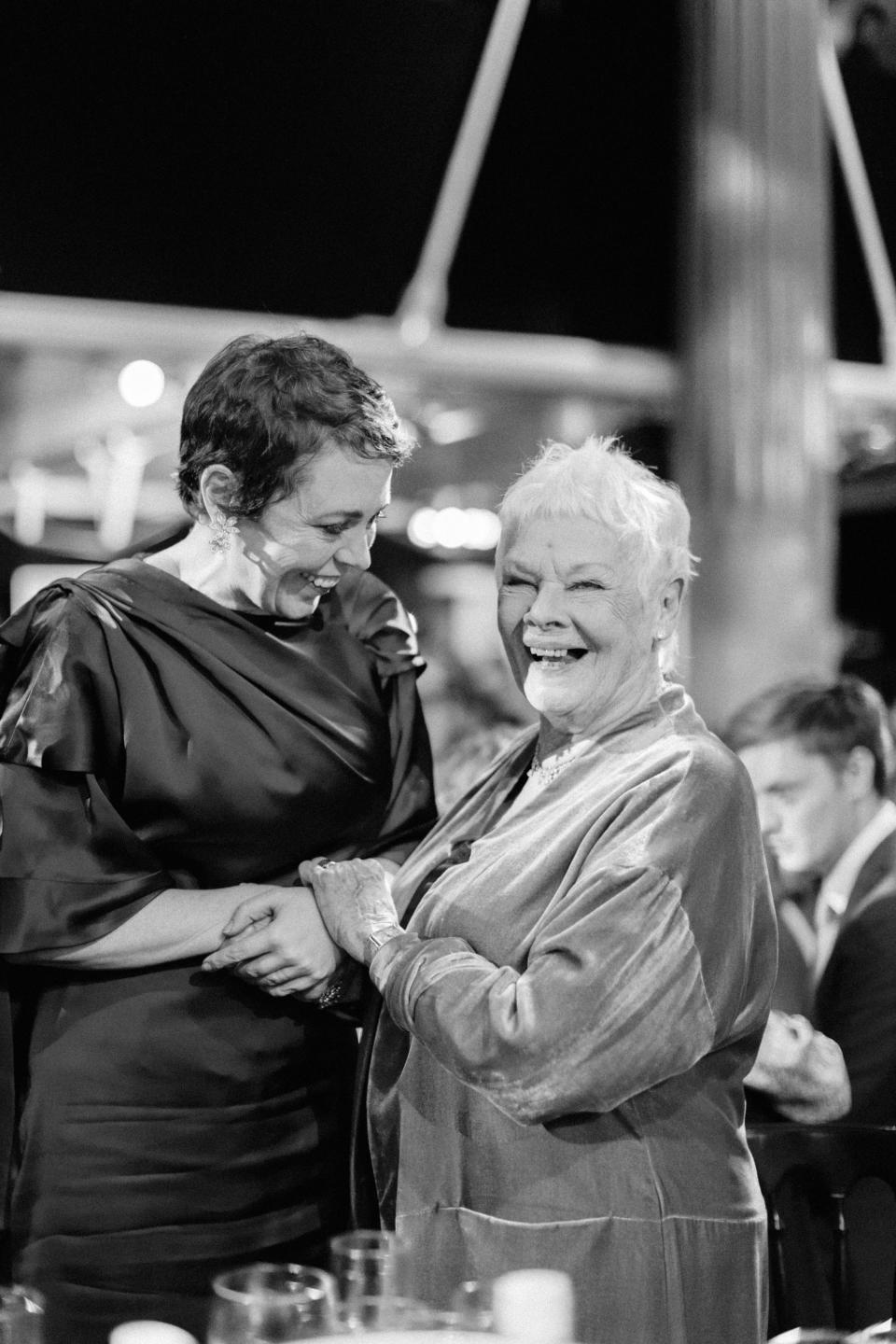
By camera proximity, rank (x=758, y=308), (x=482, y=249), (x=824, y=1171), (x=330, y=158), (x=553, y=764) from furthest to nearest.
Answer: (x=482, y=249), (x=758, y=308), (x=330, y=158), (x=824, y=1171), (x=553, y=764)

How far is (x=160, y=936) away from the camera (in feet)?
6.40

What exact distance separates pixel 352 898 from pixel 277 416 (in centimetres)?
59

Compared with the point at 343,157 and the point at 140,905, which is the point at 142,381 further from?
the point at 140,905

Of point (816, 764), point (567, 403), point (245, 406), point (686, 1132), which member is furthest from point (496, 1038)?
point (567, 403)

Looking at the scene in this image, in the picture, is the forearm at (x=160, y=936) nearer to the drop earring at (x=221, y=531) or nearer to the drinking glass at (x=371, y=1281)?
the drop earring at (x=221, y=531)

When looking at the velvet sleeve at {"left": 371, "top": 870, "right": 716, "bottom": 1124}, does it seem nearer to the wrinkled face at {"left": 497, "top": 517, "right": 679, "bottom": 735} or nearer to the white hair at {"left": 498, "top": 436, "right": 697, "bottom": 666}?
the wrinkled face at {"left": 497, "top": 517, "right": 679, "bottom": 735}

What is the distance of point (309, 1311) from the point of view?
1216mm

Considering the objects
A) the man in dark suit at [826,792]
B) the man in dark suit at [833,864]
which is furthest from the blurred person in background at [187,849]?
the man in dark suit at [826,792]

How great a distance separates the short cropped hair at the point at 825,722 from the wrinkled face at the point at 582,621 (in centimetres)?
148

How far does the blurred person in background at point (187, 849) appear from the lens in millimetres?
1927

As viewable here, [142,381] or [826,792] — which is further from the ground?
[142,381]

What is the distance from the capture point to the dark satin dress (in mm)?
1921

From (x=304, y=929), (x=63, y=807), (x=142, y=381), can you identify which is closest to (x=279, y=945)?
(x=304, y=929)

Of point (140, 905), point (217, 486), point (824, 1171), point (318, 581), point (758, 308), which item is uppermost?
point (758, 308)
